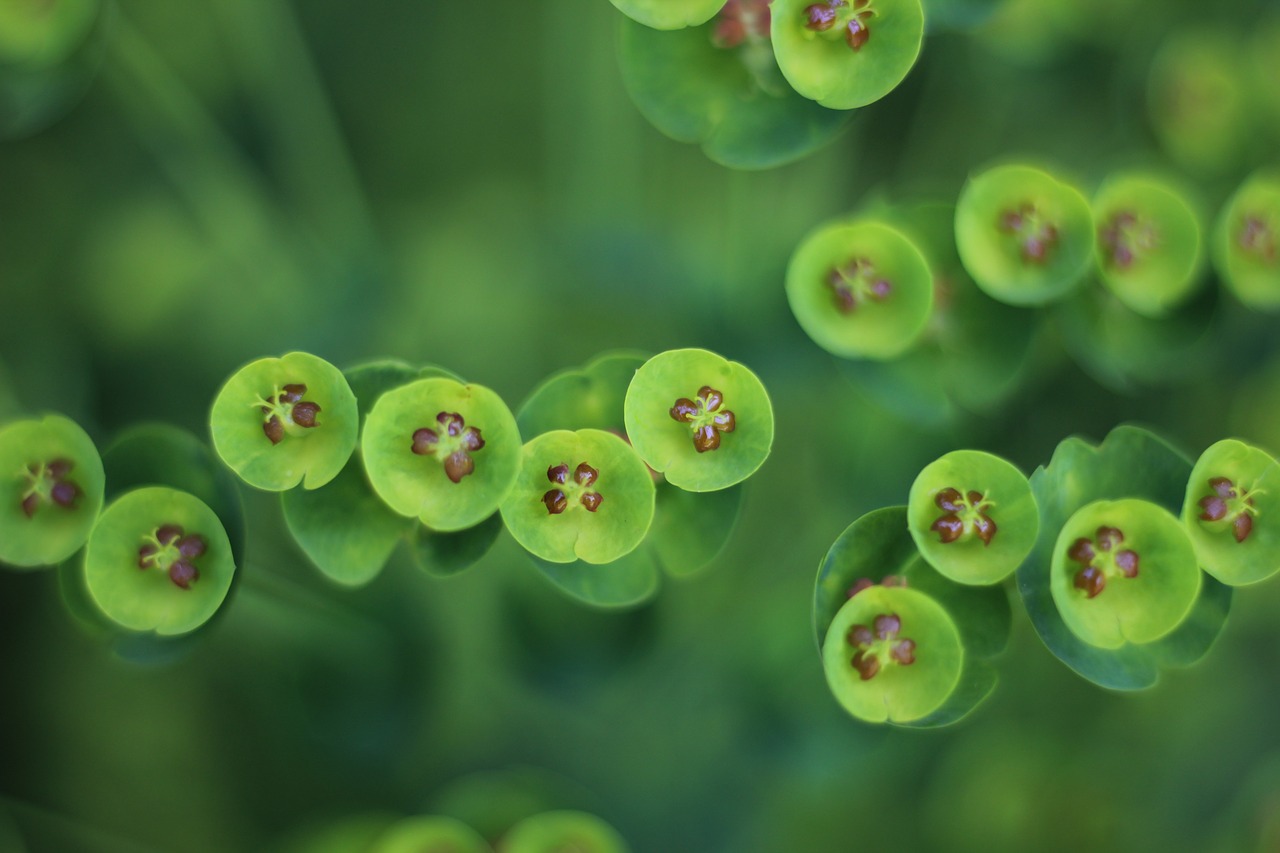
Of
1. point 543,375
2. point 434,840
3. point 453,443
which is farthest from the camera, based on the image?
point 543,375

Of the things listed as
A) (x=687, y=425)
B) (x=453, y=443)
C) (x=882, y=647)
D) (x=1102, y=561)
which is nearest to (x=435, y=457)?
(x=453, y=443)

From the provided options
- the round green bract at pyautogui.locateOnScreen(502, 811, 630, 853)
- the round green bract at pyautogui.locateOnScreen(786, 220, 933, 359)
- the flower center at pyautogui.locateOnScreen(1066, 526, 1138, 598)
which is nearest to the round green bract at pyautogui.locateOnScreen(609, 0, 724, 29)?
the round green bract at pyautogui.locateOnScreen(786, 220, 933, 359)

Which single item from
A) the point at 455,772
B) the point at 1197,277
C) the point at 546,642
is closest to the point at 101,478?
the point at 546,642

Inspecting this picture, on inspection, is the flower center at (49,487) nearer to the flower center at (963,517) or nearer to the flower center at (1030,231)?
the flower center at (963,517)

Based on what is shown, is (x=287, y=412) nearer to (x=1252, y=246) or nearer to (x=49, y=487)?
(x=49, y=487)

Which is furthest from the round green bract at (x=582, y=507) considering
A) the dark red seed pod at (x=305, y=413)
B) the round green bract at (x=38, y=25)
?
the round green bract at (x=38, y=25)
